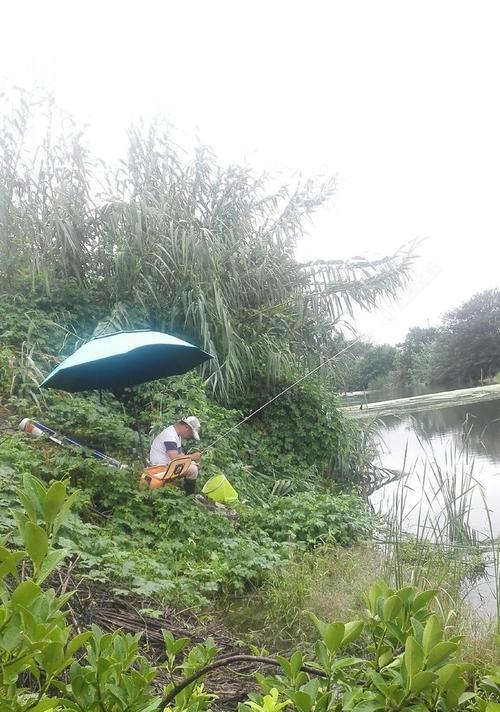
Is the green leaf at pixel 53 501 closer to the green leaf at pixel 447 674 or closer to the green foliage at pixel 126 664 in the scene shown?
the green foliage at pixel 126 664

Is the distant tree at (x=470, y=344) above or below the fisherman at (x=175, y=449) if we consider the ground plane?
above

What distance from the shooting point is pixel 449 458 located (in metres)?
3.85

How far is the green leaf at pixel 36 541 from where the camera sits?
729 mm

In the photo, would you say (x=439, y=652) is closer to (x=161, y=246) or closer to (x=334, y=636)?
(x=334, y=636)

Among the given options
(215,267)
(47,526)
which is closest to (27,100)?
(215,267)

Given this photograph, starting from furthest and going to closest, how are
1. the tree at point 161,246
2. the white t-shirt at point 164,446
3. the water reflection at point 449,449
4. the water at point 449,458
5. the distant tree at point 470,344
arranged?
the distant tree at point 470,344
the tree at point 161,246
the white t-shirt at point 164,446
the water reflection at point 449,449
the water at point 449,458

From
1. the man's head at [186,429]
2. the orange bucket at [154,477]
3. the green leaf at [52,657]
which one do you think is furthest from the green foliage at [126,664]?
the man's head at [186,429]

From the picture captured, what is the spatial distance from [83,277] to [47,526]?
6.11 m

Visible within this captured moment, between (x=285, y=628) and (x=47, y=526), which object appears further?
(x=285, y=628)

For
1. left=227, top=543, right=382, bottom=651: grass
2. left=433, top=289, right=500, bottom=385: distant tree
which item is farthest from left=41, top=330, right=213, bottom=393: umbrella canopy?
left=433, top=289, right=500, bottom=385: distant tree

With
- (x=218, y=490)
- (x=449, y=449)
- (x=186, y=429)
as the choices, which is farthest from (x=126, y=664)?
(x=449, y=449)

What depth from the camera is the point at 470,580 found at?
2865mm

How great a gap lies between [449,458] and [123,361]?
2.41 meters

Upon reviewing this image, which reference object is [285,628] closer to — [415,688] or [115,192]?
[415,688]
